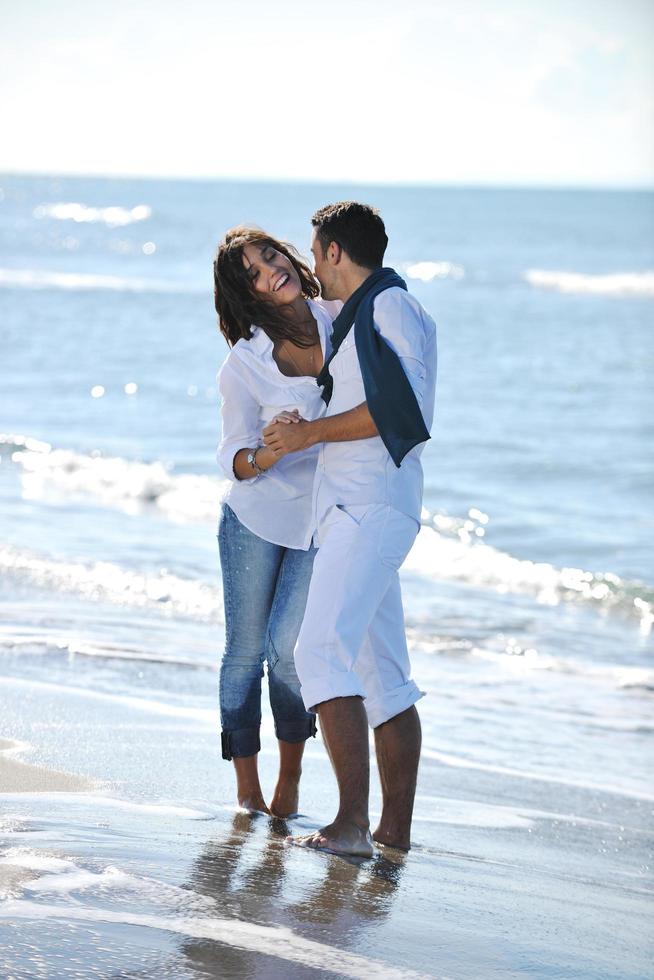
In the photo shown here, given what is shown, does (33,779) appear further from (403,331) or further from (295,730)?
(403,331)

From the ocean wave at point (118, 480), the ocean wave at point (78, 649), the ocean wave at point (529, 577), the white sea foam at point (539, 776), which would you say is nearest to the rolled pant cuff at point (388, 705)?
the white sea foam at point (539, 776)

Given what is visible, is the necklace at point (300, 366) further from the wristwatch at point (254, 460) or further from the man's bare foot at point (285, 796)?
the man's bare foot at point (285, 796)

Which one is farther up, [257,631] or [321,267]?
[321,267]

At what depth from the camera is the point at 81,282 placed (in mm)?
38750

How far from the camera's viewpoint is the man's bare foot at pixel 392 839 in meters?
3.95

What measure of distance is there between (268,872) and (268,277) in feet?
5.52

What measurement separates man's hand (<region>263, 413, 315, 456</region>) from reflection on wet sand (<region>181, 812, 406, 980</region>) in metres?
1.08

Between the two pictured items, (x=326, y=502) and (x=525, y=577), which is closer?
(x=326, y=502)

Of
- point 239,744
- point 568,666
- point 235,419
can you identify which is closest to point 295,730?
point 239,744

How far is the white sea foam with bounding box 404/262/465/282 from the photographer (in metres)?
45.8

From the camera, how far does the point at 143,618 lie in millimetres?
7316

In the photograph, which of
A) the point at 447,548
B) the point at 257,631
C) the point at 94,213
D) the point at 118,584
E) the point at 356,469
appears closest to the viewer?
the point at 356,469

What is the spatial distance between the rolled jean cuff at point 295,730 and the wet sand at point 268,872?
0.25m

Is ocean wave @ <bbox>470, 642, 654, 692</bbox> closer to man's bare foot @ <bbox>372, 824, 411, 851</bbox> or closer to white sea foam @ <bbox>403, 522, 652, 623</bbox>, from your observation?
white sea foam @ <bbox>403, 522, 652, 623</bbox>
